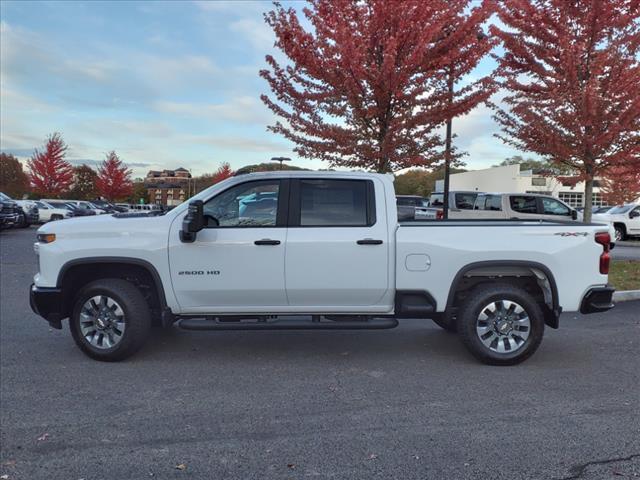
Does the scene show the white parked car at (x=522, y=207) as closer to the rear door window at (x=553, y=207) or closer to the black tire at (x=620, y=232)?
the rear door window at (x=553, y=207)

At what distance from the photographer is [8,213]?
21281mm

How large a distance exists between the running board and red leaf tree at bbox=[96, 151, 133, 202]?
57.8 m

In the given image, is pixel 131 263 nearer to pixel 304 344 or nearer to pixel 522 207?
pixel 304 344

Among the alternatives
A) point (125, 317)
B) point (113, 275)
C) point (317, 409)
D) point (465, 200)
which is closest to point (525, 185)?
point (465, 200)

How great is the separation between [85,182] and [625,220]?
59.8m

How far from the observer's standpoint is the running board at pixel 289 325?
17.6ft

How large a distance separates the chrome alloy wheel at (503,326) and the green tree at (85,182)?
64.1 metres

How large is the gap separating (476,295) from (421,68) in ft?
19.9

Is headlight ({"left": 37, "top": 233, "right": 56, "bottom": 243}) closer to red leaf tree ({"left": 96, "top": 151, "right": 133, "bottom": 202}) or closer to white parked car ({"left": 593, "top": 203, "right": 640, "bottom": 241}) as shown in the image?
white parked car ({"left": 593, "top": 203, "right": 640, "bottom": 241})

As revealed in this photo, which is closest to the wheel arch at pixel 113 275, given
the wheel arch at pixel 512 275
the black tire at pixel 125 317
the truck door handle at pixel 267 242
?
the black tire at pixel 125 317

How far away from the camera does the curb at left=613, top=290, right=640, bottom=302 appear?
884 cm

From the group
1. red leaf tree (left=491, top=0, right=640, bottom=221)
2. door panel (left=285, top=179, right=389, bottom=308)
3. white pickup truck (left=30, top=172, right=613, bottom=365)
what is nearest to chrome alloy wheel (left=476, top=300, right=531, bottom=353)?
white pickup truck (left=30, top=172, right=613, bottom=365)

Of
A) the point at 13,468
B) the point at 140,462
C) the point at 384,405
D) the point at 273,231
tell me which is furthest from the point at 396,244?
the point at 13,468

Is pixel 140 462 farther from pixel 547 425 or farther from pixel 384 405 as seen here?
pixel 547 425
